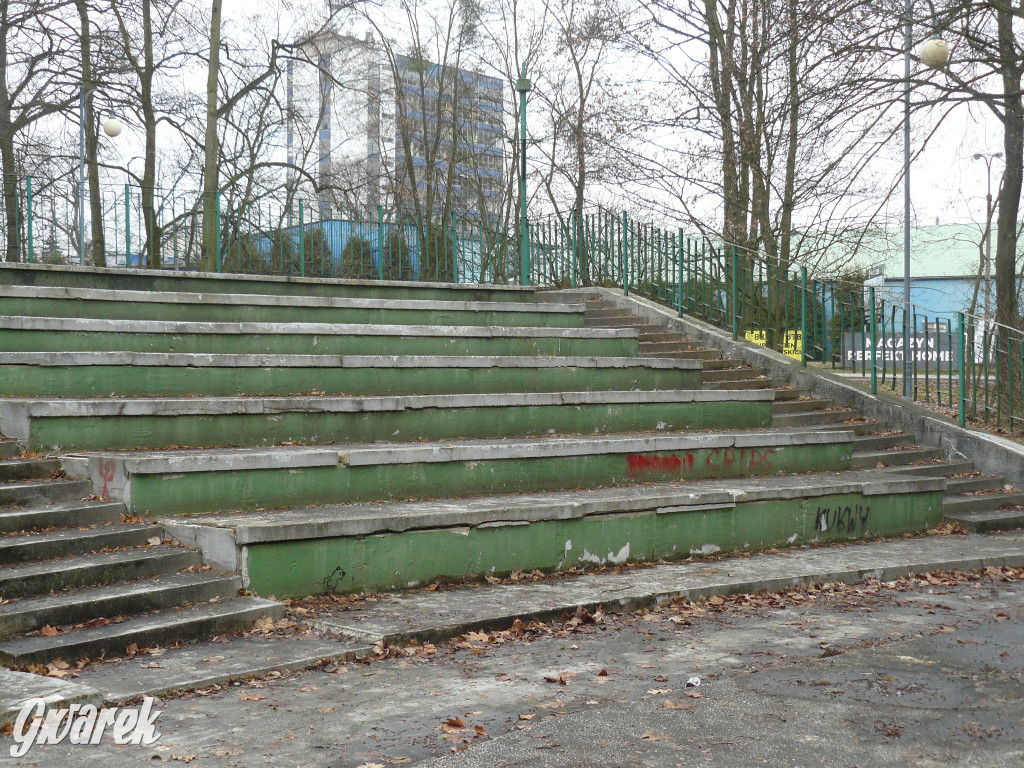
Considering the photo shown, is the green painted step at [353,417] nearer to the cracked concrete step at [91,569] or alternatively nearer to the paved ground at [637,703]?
the cracked concrete step at [91,569]

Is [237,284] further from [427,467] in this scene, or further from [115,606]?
[115,606]

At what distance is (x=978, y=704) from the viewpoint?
4.27 metres

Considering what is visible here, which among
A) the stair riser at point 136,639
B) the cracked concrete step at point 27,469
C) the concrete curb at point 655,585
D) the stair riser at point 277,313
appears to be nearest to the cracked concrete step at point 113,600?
the stair riser at point 136,639

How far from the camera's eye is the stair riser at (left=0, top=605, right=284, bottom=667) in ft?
15.0

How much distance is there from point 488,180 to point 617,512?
20840 millimetres

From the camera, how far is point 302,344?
974 centimetres

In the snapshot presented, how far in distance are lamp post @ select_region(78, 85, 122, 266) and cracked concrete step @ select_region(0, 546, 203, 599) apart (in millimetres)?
8686

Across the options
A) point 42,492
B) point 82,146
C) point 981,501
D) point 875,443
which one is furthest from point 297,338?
point 82,146

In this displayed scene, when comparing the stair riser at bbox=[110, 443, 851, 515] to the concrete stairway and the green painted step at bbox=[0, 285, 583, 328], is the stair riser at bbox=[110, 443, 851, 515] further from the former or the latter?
the green painted step at bbox=[0, 285, 583, 328]

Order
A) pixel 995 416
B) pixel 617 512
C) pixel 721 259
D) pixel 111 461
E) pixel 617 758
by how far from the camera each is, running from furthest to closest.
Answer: pixel 721 259
pixel 995 416
pixel 617 512
pixel 111 461
pixel 617 758

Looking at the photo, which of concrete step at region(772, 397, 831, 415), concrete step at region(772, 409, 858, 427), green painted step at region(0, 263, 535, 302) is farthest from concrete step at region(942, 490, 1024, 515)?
green painted step at region(0, 263, 535, 302)

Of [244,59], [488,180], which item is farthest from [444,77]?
[244,59]

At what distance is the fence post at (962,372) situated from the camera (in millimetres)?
10953

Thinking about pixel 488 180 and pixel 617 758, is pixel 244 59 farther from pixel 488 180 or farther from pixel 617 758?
pixel 617 758
